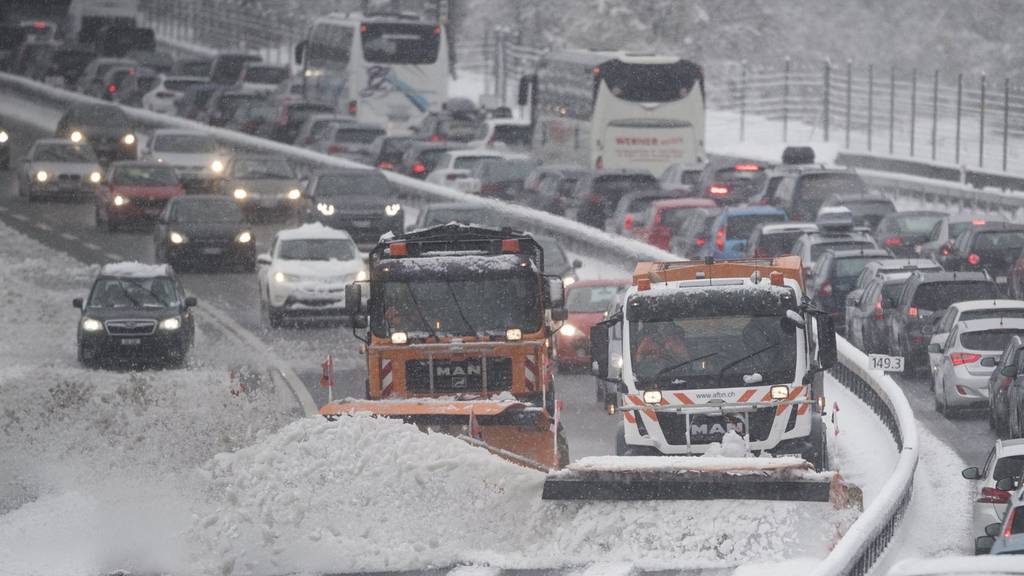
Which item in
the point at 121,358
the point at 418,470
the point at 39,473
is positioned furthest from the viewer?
the point at 121,358

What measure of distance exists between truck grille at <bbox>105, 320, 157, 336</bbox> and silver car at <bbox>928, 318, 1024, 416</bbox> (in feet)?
37.5

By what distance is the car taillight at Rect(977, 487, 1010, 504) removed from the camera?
17.2m

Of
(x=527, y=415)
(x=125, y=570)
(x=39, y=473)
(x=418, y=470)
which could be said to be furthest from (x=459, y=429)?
(x=39, y=473)

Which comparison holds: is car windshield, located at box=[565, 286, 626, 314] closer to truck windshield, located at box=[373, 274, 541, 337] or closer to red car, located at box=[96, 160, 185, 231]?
truck windshield, located at box=[373, 274, 541, 337]

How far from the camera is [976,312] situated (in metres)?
27.3

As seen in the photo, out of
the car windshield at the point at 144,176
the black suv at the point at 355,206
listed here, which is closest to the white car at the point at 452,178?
the black suv at the point at 355,206

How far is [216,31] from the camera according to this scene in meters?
102

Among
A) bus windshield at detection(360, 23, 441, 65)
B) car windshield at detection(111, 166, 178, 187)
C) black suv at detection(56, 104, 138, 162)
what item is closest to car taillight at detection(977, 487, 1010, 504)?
car windshield at detection(111, 166, 178, 187)

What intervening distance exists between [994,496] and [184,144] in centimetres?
3633

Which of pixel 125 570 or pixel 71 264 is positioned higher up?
pixel 125 570

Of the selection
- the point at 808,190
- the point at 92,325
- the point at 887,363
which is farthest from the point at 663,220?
the point at 887,363

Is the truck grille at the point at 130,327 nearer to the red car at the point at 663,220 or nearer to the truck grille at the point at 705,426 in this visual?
the red car at the point at 663,220

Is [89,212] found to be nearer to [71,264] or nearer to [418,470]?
[71,264]

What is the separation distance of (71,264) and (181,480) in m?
22.4
